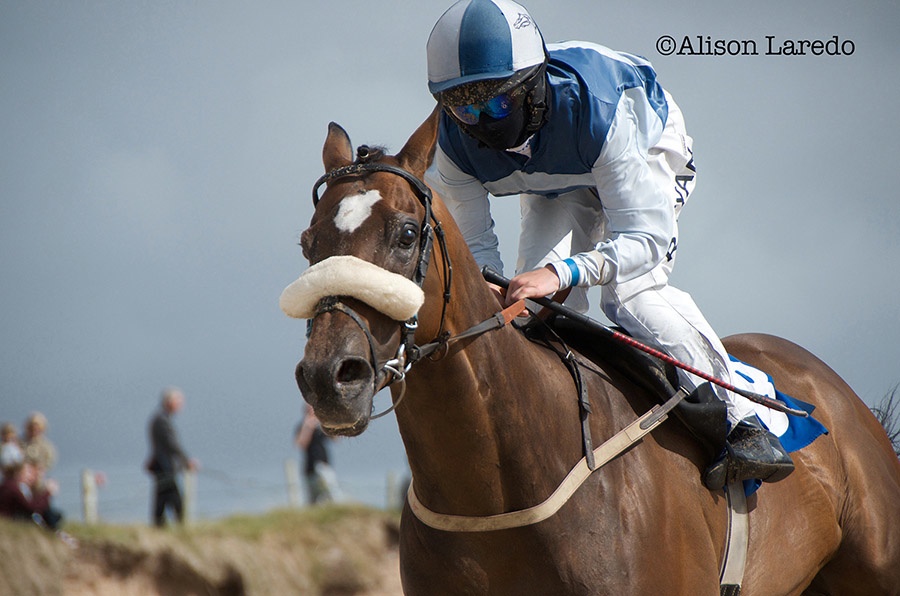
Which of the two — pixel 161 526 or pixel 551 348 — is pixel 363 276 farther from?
pixel 161 526

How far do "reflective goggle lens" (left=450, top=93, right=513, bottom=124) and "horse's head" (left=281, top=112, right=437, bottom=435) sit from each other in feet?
2.45

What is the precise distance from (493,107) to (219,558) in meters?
8.73

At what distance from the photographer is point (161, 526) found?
11.4 metres

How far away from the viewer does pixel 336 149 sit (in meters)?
3.86

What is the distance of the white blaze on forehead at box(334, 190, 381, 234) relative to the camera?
3311 mm

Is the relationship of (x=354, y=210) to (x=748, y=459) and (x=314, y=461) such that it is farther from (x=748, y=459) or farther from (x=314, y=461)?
(x=314, y=461)

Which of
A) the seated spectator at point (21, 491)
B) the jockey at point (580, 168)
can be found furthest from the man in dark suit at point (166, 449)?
the jockey at point (580, 168)

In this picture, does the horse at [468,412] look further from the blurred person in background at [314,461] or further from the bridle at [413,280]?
the blurred person in background at [314,461]

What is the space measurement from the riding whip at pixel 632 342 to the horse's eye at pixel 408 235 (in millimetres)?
833

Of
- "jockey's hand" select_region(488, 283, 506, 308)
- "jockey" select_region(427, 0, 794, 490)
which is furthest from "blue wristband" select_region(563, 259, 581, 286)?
"jockey's hand" select_region(488, 283, 506, 308)

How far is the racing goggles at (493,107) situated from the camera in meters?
4.20

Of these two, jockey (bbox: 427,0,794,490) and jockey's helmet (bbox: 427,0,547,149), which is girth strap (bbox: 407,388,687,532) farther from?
jockey's helmet (bbox: 427,0,547,149)

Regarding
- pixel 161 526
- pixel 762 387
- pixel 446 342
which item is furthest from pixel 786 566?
pixel 161 526

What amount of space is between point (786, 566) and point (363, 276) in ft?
9.34
